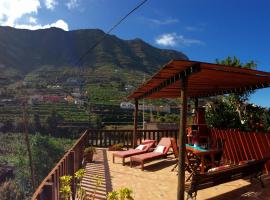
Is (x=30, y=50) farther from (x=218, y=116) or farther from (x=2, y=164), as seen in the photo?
(x=218, y=116)

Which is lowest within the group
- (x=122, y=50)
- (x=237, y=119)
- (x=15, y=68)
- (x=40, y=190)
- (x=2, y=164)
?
(x=2, y=164)

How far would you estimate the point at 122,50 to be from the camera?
116 m

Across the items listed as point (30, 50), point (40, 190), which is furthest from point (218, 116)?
point (30, 50)

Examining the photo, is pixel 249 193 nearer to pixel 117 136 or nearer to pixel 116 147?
pixel 116 147

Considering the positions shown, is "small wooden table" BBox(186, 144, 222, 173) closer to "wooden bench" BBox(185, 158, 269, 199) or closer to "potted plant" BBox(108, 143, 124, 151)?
"wooden bench" BBox(185, 158, 269, 199)

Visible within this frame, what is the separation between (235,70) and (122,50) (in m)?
112

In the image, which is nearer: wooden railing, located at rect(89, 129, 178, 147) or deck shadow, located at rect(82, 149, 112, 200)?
deck shadow, located at rect(82, 149, 112, 200)

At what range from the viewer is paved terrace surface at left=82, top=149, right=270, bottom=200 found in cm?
620

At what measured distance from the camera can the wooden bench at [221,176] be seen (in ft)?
17.1

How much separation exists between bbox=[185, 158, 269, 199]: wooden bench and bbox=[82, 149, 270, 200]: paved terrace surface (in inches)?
14.8

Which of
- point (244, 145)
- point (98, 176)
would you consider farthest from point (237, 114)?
point (98, 176)

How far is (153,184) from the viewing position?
23.8ft

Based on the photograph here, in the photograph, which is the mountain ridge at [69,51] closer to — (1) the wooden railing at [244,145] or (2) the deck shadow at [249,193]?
(1) the wooden railing at [244,145]

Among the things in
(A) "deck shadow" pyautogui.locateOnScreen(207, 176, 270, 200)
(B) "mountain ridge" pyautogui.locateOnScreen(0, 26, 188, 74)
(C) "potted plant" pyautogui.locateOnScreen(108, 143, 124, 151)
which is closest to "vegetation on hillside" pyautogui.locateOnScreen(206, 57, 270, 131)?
(A) "deck shadow" pyautogui.locateOnScreen(207, 176, 270, 200)
